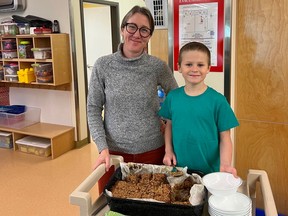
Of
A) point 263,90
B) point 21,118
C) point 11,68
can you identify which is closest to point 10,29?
point 11,68

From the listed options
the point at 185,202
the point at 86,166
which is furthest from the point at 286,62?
the point at 86,166

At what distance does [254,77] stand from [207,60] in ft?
2.93

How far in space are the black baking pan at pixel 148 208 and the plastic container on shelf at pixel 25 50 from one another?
329cm

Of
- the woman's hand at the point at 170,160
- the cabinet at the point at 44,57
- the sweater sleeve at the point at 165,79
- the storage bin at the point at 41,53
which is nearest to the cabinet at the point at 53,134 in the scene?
the cabinet at the point at 44,57

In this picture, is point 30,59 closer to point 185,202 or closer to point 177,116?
point 177,116

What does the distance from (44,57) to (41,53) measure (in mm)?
57

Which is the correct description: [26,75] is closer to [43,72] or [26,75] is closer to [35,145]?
[43,72]

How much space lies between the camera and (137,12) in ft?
4.79

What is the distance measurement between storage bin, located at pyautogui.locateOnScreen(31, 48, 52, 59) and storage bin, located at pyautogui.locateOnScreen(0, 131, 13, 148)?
1.16m

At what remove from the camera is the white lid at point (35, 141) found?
392 centimetres

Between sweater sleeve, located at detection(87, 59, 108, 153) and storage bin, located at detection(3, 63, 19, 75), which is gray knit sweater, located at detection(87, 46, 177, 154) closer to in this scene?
sweater sleeve, located at detection(87, 59, 108, 153)

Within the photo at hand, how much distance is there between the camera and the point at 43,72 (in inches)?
148

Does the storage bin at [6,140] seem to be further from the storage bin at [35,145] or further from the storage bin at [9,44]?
the storage bin at [9,44]

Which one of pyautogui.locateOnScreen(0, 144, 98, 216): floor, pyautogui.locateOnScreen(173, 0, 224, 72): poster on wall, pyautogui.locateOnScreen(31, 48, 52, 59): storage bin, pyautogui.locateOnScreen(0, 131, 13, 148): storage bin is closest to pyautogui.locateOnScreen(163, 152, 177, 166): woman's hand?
pyautogui.locateOnScreen(173, 0, 224, 72): poster on wall
